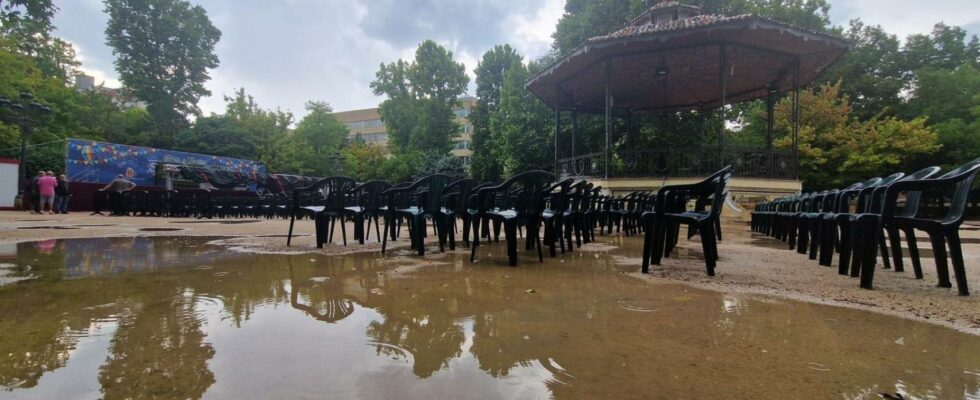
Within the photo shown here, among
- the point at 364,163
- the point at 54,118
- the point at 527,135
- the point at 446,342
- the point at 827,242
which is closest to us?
the point at 446,342

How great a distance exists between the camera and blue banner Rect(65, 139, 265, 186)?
15805mm

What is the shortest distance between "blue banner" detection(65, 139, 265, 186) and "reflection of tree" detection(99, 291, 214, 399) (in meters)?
14.6

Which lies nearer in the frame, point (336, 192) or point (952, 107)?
point (336, 192)

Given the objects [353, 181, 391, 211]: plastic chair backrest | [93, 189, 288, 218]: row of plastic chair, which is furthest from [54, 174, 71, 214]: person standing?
[353, 181, 391, 211]: plastic chair backrest

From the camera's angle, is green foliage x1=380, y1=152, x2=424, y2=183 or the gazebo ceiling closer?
the gazebo ceiling

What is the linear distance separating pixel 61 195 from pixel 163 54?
853 inches

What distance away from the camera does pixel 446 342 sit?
68.5 inches

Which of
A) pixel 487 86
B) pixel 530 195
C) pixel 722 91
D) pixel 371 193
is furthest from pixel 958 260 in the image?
pixel 487 86

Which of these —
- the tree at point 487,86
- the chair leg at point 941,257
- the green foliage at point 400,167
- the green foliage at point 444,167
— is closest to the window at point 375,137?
the green foliage at point 400,167

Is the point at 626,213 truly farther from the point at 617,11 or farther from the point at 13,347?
the point at 617,11

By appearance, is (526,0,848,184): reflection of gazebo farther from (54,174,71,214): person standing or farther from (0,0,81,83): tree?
(0,0,81,83): tree

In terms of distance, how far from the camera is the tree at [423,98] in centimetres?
3594

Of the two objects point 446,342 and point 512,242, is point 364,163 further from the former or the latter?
point 446,342

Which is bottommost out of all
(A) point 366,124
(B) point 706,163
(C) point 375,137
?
(B) point 706,163
